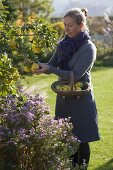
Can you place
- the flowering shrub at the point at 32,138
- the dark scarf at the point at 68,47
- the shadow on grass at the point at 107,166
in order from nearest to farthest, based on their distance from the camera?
1. the flowering shrub at the point at 32,138
2. the dark scarf at the point at 68,47
3. the shadow on grass at the point at 107,166

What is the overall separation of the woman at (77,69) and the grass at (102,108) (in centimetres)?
61

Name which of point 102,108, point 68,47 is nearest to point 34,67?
point 68,47

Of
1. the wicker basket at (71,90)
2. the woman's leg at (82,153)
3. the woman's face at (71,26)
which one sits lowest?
the woman's leg at (82,153)

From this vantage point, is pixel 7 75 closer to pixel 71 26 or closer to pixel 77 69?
pixel 77 69

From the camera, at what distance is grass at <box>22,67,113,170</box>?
6.17 meters

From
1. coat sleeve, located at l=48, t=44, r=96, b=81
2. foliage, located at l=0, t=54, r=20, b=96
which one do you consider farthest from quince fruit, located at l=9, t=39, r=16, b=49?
coat sleeve, located at l=48, t=44, r=96, b=81

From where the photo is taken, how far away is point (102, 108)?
10.7m

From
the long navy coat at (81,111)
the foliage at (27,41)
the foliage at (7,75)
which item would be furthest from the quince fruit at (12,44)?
the long navy coat at (81,111)

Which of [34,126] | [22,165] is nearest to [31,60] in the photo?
[34,126]

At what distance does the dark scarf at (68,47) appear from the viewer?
14.9 feet

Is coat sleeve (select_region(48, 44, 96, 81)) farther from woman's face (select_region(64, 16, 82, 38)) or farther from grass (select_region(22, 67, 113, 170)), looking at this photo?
grass (select_region(22, 67, 113, 170))

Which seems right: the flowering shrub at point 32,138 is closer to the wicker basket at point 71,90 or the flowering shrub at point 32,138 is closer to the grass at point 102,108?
the wicker basket at point 71,90

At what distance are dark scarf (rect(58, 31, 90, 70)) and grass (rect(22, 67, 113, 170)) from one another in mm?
742

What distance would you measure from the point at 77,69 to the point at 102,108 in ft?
20.7
